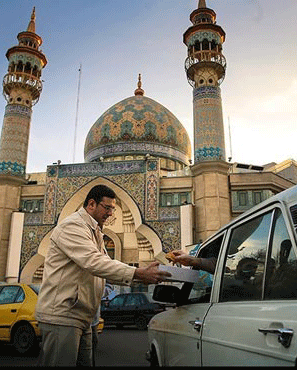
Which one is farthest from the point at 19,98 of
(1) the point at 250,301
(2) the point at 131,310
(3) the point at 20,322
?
(1) the point at 250,301

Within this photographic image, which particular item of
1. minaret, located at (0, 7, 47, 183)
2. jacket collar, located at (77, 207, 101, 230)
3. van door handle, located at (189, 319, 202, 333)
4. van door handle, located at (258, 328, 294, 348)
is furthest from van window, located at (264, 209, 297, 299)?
minaret, located at (0, 7, 47, 183)

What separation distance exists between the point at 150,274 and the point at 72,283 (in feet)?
1.61

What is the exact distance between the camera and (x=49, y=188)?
20.2 m

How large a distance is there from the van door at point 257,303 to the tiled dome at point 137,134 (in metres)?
23.0

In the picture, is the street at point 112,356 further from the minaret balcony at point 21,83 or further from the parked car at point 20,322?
the minaret balcony at point 21,83

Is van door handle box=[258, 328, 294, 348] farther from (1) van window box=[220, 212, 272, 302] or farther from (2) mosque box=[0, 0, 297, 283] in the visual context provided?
(2) mosque box=[0, 0, 297, 283]

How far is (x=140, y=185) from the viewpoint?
63.3 ft

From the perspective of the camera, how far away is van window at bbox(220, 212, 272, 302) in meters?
1.71

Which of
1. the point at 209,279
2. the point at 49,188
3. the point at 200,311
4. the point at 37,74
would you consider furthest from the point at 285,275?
the point at 37,74

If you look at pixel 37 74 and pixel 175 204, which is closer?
pixel 175 204

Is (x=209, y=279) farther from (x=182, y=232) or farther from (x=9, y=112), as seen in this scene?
Answer: (x=9, y=112)

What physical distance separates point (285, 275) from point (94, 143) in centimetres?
2548

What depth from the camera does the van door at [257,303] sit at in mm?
1319

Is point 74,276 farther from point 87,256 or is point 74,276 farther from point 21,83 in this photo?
point 21,83
